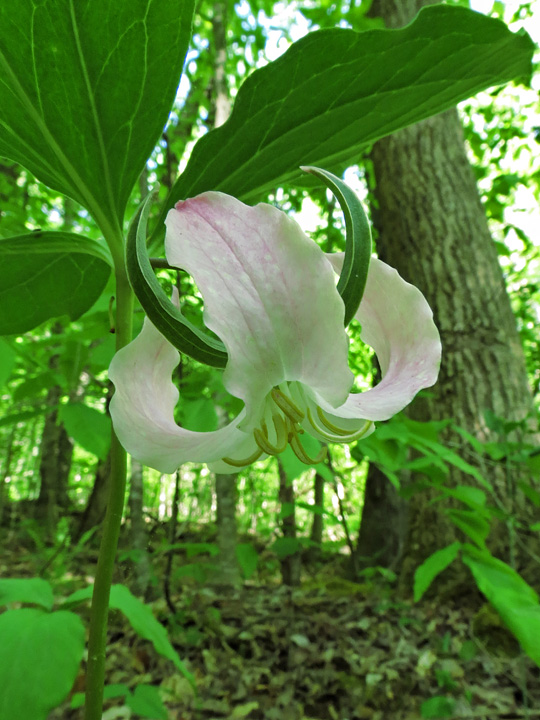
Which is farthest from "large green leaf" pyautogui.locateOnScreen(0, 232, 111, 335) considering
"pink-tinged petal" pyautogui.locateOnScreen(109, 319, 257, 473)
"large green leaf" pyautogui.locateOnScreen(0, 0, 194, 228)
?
"pink-tinged petal" pyautogui.locateOnScreen(109, 319, 257, 473)

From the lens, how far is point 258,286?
354 millimetres

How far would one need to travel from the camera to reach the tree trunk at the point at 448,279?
2.67m

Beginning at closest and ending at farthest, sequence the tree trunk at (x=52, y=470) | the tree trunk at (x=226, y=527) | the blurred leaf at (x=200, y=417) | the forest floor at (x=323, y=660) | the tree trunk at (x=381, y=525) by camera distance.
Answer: the blurred leaf at (x=200, y=417) → the forest floor at (x=323, y=660) → the tree trunk at (x=226, y=527) → the tree trunk at (x=381, y=525) → the tree trunk at (x=52, y=470)

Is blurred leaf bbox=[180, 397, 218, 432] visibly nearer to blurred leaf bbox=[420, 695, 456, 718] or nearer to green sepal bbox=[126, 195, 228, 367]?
green sepal bbox=[126, 195, 228, 367]

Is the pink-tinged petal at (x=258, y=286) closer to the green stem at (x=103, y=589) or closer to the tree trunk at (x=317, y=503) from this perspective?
the green stem at (x=103, y=589)

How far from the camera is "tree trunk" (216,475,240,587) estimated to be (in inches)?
95.7

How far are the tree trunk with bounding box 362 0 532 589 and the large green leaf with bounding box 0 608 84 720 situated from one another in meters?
2.19

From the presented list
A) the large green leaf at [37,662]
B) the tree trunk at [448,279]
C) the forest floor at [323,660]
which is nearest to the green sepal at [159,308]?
the large green leaf at [37,662]

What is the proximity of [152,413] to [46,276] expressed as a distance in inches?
15.6

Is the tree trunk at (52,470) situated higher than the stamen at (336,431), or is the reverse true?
the tree trunk at (52,470)

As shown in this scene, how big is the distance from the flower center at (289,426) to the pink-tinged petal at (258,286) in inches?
3.7

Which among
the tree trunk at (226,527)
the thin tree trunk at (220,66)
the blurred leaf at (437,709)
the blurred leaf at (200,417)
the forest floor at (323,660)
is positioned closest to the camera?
the blurred leaf at (200,417)

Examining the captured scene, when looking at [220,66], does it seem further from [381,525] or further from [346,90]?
[381,525]

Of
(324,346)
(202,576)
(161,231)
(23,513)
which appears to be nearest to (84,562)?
(202,576)
